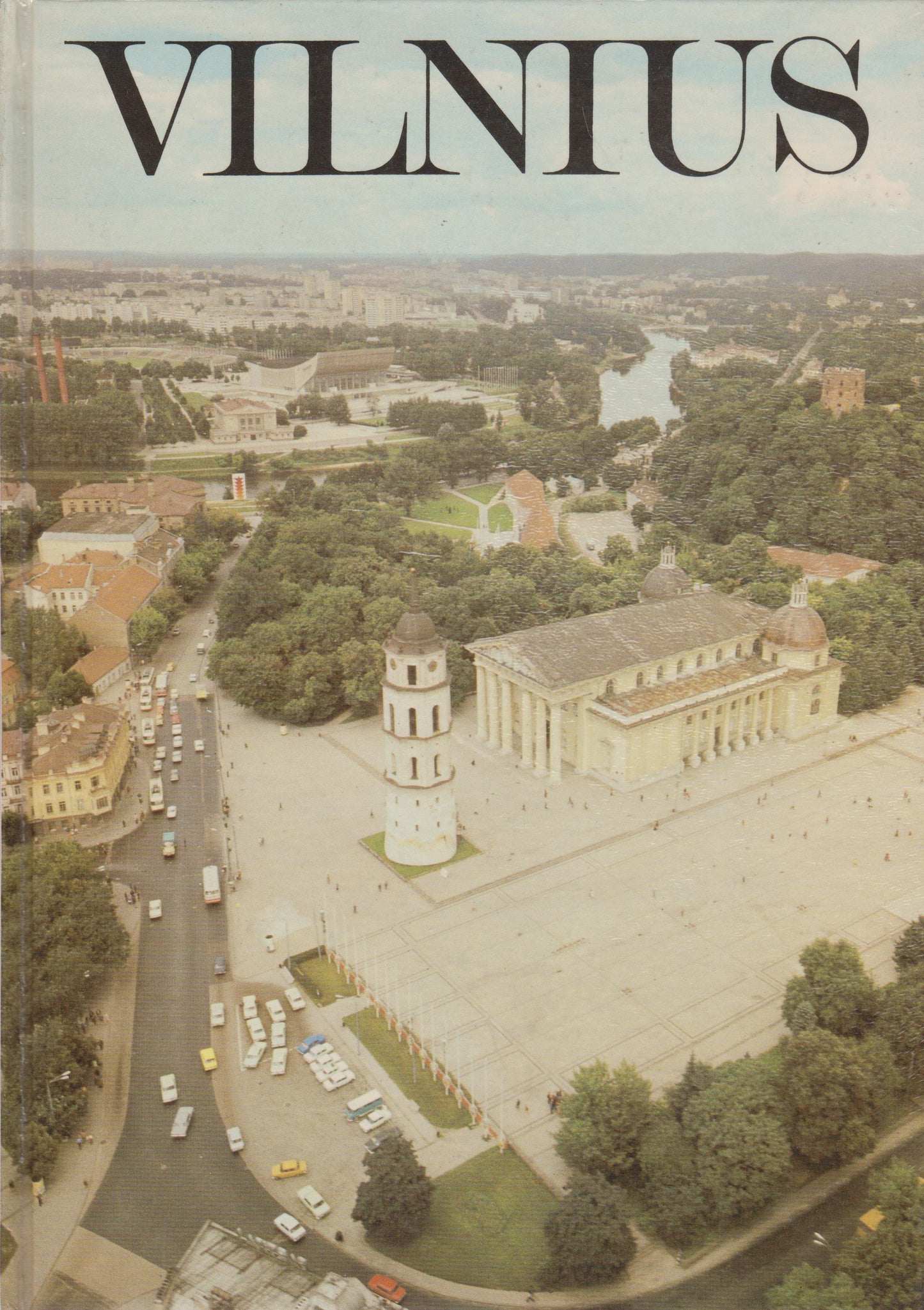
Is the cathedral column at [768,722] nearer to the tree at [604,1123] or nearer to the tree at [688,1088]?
the tree at [688,1088]

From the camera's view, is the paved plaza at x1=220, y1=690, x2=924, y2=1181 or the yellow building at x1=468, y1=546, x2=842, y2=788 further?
the yellow building at x1=468, y1=546, x2=842, y2=788

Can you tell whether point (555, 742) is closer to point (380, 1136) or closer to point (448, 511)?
point (380, 1136)

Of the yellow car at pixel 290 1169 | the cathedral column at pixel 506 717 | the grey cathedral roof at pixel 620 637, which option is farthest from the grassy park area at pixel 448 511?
the yellow car at pixel 290 1169

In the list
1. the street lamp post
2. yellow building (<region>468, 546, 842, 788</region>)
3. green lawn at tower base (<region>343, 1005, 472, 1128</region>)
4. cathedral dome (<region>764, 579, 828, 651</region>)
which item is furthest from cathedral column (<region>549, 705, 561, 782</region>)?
the street lamp post

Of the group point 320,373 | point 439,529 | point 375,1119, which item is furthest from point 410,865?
point 320,373

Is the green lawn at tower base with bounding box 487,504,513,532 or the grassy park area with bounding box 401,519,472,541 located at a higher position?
the green lawn at tower base with bounding box 487,504,513,532

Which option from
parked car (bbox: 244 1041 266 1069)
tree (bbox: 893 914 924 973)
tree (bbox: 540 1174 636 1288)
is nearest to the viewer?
tree (bbox: 540 1174 636 1288)

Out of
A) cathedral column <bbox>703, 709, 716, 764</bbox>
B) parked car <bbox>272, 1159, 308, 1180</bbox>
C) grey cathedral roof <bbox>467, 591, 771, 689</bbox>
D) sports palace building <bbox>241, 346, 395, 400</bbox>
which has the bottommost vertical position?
parked car <bbox>272, 1159, 308, 1180</bbox>

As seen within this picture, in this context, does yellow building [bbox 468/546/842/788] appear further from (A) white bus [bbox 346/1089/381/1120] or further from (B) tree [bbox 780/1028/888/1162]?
(A) white bus [bbox 346/1089/381/1120]

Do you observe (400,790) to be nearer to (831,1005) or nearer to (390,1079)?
(390,1079)
